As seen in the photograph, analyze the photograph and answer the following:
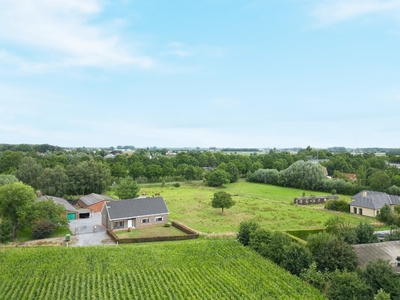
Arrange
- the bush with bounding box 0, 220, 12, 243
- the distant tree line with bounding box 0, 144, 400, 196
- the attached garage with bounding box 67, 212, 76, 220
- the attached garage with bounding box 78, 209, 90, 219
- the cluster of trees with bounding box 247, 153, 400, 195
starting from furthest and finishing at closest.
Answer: the cluster of trees with bounding box 247, 153, 400, 195 < the distant tree line with bounding box 0, 144, 400, 196 < the attached garage with bounding box 78, 209, 90, 219 < the attached garage with bounding box 67, 212, 76, 220 < the bush with bounding box 0, 220, 12, 243

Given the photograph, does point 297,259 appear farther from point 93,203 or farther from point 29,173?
point 29,173

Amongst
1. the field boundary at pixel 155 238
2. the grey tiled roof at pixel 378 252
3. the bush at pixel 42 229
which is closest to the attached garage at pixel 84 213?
the bush at pixel 42 229

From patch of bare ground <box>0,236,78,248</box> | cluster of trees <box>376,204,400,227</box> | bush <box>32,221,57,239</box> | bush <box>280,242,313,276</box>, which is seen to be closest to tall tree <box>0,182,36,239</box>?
bush <box>32,221,57,239</box>

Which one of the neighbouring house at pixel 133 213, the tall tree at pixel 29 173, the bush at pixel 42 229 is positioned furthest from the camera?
the tall tree at pixel 29 173

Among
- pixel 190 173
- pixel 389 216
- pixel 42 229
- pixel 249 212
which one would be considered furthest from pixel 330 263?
pixel 190 173

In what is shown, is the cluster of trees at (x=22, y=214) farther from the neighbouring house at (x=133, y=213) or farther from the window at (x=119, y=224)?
the window at (x=119, y=224)

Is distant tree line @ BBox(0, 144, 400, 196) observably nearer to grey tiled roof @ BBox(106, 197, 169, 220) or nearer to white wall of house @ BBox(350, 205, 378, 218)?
white wall of house @ BBox(350, 205, 378, 218)
